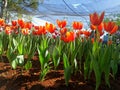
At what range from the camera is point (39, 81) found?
3006 mm

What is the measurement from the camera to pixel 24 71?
3338mm

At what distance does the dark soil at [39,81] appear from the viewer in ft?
9.32

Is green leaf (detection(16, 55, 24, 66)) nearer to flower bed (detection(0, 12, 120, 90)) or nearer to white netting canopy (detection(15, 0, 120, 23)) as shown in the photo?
flower bed (detection(0, 12, 120, 90))

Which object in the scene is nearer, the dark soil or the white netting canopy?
the dark soil

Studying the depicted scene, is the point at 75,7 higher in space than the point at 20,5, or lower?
lower

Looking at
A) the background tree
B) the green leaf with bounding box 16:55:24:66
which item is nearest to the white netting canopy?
the background tree

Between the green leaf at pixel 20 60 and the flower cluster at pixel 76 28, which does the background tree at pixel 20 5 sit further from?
the green leaf at pixel 20 60

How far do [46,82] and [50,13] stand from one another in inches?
894

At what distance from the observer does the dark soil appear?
2.84 m

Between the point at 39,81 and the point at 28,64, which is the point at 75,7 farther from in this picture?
the point at 39,81

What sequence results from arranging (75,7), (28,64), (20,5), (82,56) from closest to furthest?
(28,64) → (82,56) → (20,5) → (75,7)

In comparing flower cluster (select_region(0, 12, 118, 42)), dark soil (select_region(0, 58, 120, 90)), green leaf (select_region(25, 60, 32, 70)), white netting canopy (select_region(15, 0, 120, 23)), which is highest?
flower cluster (select_region(0, 12, 118, 42))

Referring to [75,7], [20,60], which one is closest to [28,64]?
[20,60]

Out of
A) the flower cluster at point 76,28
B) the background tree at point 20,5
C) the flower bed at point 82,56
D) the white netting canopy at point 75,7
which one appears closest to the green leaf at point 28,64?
the flower bed at point 82,56
